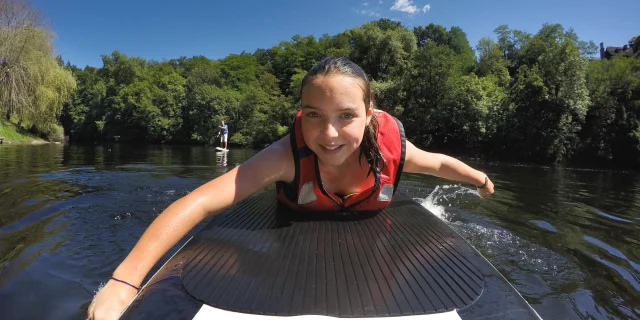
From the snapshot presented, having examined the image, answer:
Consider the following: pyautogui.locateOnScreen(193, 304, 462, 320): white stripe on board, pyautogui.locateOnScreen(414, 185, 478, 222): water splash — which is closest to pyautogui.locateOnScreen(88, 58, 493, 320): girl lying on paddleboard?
pyautogui.locateOnScreen(193, 304, 462, 320): white stripe on board

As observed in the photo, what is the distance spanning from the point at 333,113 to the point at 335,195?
2.59 ft

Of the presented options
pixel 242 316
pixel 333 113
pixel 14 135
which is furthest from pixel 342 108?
pixel 14 135

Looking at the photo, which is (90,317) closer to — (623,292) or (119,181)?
(623,292)

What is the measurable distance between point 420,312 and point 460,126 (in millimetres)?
24799

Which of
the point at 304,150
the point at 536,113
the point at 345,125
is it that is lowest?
the point at 304,150

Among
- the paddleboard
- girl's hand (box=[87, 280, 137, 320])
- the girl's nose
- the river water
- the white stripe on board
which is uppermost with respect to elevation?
the girl's nose

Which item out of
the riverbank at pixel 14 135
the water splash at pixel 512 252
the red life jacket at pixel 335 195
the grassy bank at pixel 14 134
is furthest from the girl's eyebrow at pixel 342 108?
the grassy bank at pixel 14 134

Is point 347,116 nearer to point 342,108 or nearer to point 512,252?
point 342,108

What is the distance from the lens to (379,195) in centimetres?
252

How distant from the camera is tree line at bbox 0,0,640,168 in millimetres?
19547

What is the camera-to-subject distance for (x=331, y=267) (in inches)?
63.2

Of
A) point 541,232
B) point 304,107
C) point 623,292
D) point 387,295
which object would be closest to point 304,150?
point 304,107

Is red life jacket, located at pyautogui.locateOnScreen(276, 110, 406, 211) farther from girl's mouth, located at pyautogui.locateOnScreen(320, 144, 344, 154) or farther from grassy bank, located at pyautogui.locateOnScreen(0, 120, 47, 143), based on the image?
grassy bank, located at pyautogui.locateOnScreen(0, 120, 47, 143)

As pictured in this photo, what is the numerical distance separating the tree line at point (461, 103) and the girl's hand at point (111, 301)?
21.0 meters
